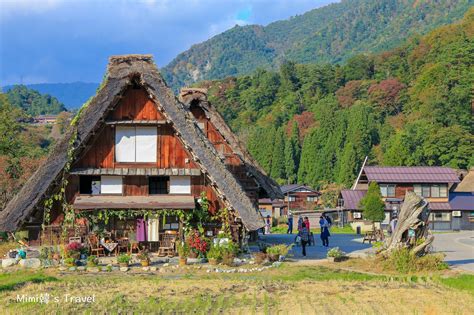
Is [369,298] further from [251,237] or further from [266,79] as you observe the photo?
[266,79]

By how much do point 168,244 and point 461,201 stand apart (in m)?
38.2

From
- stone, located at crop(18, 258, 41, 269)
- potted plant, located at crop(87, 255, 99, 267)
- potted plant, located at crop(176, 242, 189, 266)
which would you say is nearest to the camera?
potted plant, located at crop(87, 255, 99, 267)

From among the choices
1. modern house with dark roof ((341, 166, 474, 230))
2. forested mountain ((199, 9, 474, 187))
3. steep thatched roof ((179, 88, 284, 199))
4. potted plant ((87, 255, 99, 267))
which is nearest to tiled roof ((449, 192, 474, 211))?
modern house with dark roof ((341, 166, 474, 230))

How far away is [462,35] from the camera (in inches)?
4257

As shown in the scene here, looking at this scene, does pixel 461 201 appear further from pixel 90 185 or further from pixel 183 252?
pixel 90 185

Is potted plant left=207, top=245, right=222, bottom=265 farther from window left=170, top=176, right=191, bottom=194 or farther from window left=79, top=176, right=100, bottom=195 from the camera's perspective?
window left=79, top=176, right=100, bottom=195

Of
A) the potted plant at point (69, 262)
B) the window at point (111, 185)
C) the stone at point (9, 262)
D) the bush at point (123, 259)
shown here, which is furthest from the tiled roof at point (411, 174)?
the stone at point (9, 262)

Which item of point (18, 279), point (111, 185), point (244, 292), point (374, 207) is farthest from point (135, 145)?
point (374, 207)

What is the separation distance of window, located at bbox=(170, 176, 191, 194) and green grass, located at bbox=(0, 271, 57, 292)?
23.1ft

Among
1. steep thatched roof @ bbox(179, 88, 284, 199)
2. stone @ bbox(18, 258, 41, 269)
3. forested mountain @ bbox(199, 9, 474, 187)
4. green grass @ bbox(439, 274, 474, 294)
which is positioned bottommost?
green grass @ bbox(439, 274, 474, 294)

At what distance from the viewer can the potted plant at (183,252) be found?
22.2 meters

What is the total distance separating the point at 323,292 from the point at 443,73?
91066mm

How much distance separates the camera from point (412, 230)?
2186cm

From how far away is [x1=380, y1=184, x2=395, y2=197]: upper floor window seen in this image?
184 ft
